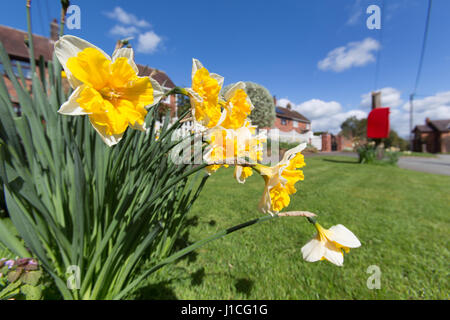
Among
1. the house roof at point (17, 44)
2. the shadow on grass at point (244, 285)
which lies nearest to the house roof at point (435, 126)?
→ the shadow on grass at point (244, 285)

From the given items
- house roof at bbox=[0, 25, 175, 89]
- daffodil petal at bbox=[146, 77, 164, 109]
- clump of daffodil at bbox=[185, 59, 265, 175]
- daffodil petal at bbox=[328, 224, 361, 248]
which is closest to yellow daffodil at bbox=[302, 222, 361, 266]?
daffodil petal at bbox=[328, 224, 361, 248]

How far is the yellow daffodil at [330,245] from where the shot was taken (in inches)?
22.8

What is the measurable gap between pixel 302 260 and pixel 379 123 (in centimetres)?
947

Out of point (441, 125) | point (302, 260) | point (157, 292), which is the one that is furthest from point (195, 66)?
point (441, 125)

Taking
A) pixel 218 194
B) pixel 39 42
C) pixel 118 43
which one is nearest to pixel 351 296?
pixel 118 43

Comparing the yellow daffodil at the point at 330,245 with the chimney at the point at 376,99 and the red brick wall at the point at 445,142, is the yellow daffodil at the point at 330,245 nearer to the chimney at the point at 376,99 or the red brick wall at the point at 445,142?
the chimney at the point at 376,99

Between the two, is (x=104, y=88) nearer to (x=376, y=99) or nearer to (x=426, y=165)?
(x=376, y=99)

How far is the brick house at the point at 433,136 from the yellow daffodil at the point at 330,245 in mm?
43120

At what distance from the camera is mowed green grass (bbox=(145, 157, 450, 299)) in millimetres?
1175

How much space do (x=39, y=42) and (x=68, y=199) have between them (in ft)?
65.6

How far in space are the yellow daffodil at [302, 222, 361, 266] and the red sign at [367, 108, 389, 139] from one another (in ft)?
32.7

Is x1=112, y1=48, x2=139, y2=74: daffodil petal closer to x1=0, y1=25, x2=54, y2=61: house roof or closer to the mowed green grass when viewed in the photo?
the mowed green grass
